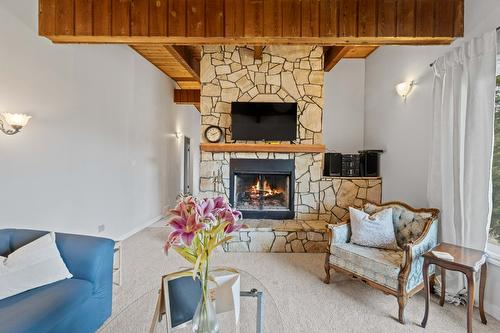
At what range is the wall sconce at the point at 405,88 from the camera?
3.56m

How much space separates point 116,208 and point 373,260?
364 centimetres

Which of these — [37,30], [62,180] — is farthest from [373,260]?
[37,30]

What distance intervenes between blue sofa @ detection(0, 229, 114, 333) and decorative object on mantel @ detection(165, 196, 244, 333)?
101cm

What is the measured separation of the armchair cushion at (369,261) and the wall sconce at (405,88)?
2.13 m

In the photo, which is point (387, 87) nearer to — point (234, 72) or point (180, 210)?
point (234, 72)

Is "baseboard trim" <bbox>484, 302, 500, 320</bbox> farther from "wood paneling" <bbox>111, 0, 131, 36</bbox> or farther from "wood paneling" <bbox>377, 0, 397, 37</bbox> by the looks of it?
"wood paneling" <bbox>111, 0, 131, 36</bbox>

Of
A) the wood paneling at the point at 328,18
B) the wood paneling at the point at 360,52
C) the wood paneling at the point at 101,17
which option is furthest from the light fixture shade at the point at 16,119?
the wood paneling at the point at 360,52

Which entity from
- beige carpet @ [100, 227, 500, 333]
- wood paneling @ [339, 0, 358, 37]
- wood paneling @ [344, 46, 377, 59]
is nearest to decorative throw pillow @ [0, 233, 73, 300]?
beige carpet @ [100, 227, 500, 333]

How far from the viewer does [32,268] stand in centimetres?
183

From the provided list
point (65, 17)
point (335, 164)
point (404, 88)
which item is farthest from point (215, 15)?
point (335, 164)

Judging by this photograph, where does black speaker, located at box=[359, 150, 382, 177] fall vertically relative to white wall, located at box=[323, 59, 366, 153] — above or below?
below

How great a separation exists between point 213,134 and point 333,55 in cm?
236

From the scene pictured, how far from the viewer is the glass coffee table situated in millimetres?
1397

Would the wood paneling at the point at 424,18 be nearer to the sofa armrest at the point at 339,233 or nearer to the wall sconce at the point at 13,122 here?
the sofa armrest at the point at 339,233
